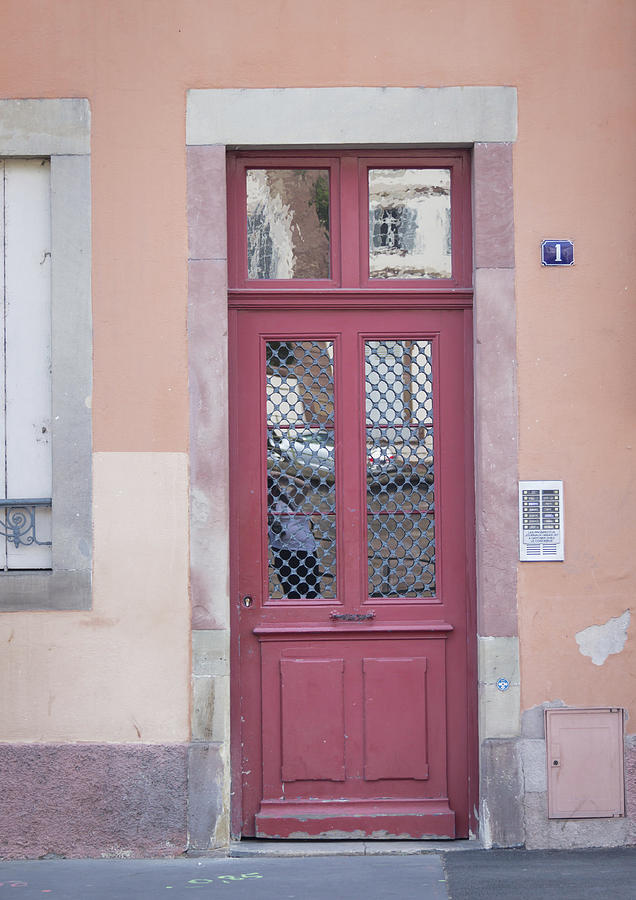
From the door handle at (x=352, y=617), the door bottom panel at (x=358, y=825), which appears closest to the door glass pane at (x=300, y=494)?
the door handle at (x=352, y=617)

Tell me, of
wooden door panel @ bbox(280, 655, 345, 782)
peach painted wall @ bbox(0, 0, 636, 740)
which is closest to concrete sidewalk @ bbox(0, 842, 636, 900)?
wooden door panel @ bbox(280, 655, 345, 782)

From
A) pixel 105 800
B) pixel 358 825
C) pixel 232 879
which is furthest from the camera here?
pixel 358 825

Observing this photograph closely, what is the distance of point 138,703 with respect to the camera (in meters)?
5.30

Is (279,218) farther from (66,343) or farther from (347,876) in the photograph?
(347,876)

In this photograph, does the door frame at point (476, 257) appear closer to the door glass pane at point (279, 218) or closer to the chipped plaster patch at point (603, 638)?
the door glass pane at point (279, 218)

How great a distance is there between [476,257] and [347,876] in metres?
3.00

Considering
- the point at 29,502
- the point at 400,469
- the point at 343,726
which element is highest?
the point at 400,469

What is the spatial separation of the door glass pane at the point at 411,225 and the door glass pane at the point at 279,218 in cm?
27

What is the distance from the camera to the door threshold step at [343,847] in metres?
Answer: 5.31

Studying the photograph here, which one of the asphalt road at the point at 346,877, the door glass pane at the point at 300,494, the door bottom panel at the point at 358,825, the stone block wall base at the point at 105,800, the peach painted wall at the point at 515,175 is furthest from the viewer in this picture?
the door glass pane at the point at 300,494

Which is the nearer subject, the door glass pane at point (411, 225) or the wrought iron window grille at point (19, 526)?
the wrought iron window grille at point (19, 526)

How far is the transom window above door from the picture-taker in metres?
5.55

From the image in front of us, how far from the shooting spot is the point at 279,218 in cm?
557

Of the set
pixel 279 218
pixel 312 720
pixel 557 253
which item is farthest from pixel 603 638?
pixel 279 218
